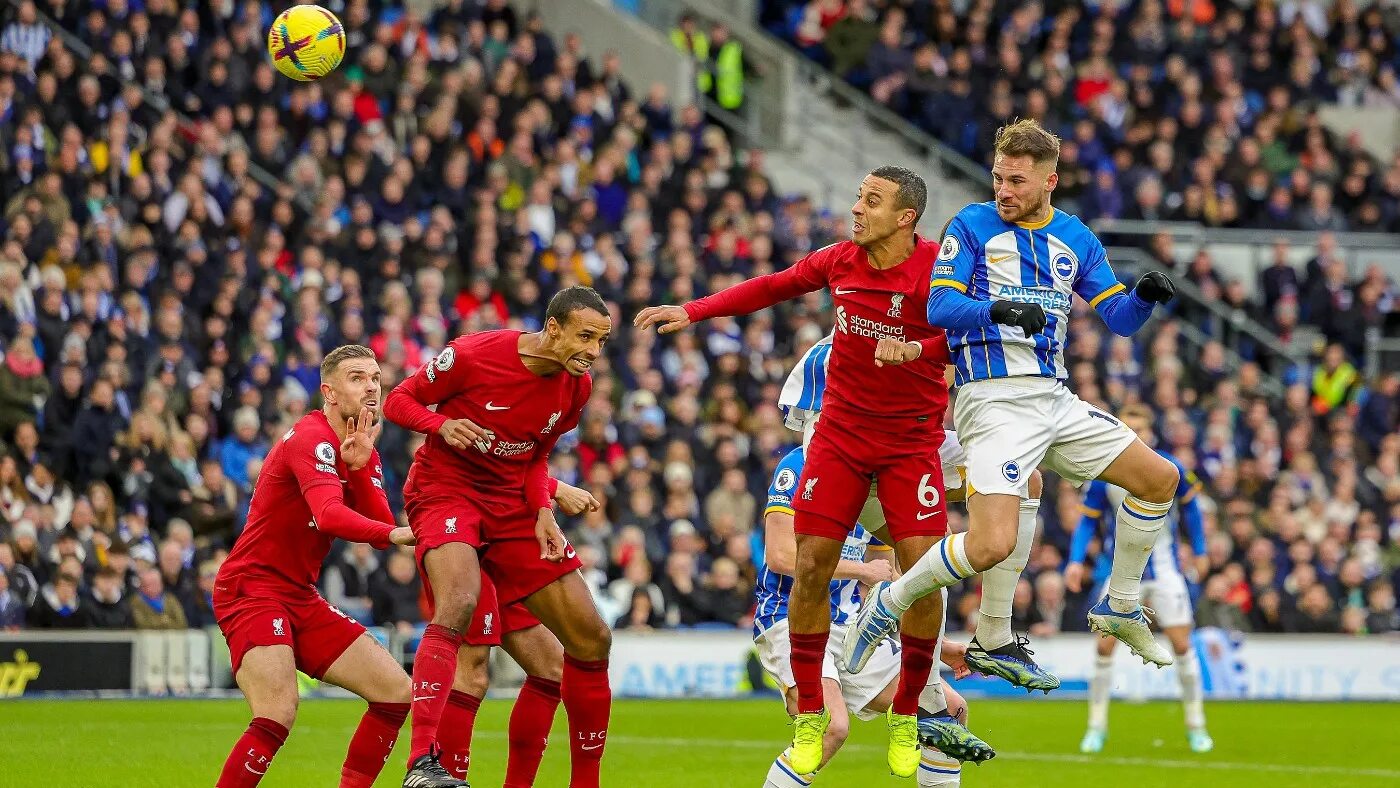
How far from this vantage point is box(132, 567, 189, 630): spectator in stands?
19375mm

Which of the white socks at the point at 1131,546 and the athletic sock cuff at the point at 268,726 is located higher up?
the white socks at the point at 1131,546

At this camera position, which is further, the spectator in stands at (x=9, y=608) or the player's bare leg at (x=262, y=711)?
Answer: the spectator in stands at (x=9, y=608)

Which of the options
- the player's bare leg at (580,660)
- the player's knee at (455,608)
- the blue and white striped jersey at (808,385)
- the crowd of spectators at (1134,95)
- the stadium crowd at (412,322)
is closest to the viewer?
the player's knee at (455,608)

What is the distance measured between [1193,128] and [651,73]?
26.9 ft

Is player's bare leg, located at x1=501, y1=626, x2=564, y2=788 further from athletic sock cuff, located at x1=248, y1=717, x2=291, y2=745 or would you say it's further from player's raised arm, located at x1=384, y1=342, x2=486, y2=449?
A: athletic sock cuff, located at x1=248, y1=717, x2=291, y2=745

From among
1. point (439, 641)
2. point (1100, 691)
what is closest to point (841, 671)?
point (439, 641)

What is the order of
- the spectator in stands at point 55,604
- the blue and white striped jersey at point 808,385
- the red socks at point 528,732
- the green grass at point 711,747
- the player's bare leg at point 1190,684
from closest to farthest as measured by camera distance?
1. the red socks at point 528,732
2. the blue and white striped jersey at point 808,385
3. the green grass at point 711,747
4. the player's bare leg at point 1190,684
5. the spectator in stands at point 55,604

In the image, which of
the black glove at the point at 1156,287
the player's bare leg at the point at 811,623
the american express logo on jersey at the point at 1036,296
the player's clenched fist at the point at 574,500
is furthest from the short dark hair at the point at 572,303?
the black glove at the point at 1156,287

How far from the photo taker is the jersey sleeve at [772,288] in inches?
418

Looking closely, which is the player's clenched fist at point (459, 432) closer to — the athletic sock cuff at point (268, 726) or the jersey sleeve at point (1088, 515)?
the athletic sock cuff at point (268, 726)

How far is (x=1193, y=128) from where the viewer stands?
30234 millimetres

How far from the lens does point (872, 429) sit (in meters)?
10.6

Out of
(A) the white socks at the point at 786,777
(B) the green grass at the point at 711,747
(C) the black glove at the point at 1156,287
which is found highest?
(C) the black glove at the point at 1156,287

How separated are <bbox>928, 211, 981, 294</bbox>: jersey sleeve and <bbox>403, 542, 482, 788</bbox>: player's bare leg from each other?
2750 mm
